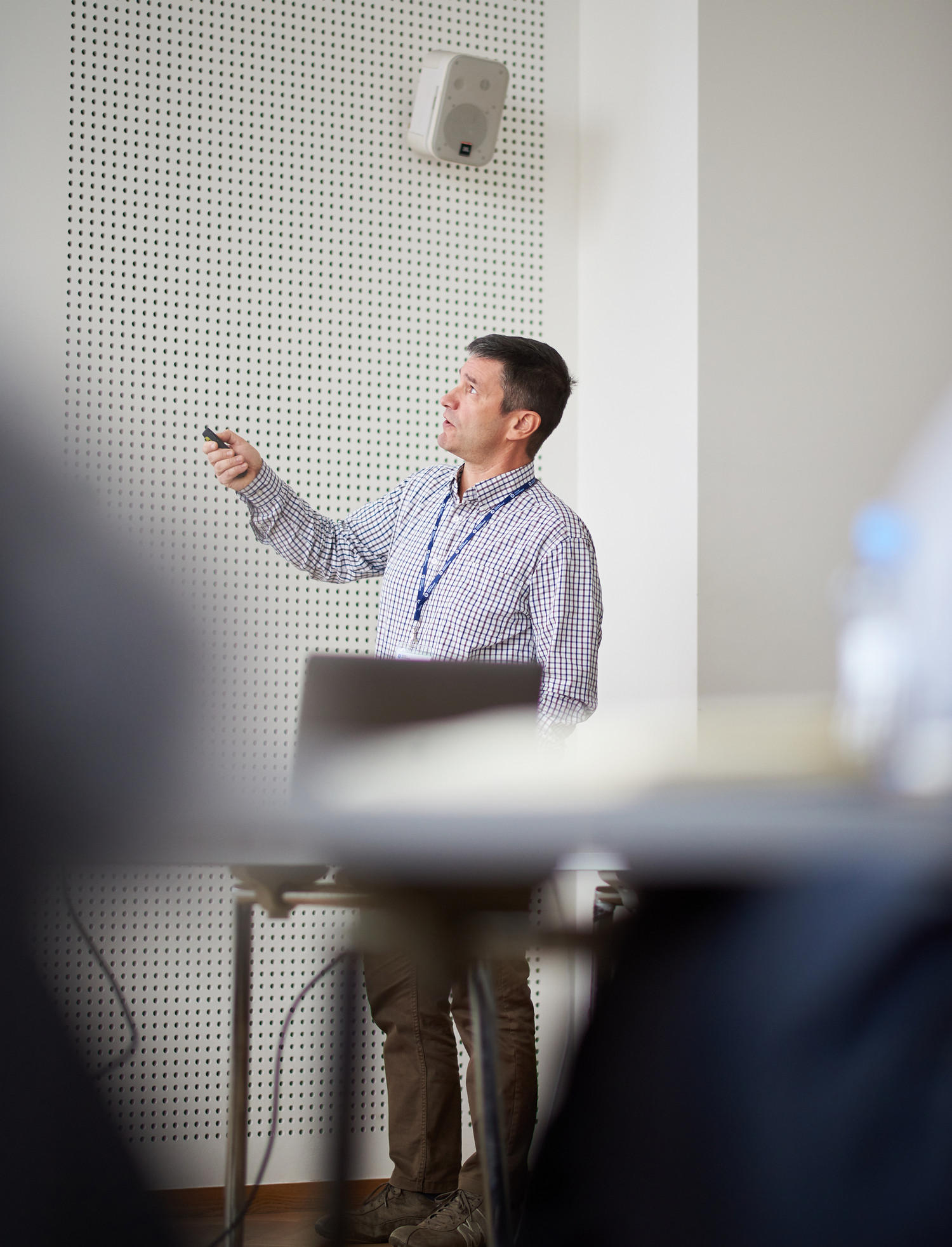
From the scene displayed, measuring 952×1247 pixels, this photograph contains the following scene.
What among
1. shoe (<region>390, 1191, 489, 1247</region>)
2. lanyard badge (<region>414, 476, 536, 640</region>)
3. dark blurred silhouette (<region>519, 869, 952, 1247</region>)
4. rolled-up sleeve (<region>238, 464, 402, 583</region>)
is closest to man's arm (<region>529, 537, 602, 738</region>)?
lanyard badge (<region>414, 476, 536, 640</region>)

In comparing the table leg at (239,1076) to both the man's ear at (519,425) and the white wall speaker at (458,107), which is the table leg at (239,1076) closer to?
the man's ear at (519,425)

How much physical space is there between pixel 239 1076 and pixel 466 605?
1161 mm

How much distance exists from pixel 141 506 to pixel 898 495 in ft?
7.70

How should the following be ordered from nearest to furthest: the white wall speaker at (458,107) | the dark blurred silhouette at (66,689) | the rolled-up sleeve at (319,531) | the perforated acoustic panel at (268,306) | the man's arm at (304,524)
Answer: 1. the dark blurred silhouette at (66,689)
2. the man's arm at (304,524)
3. the rolled-up sleeve at (319,531)
4. the perforated acoustic panel at (268,306)
5. the white wall speaker at (458,107)

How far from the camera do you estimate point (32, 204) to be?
279cm

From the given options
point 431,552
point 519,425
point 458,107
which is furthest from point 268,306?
point 431,552

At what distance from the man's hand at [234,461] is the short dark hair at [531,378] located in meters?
0.59

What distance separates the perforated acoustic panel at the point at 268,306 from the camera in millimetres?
2807

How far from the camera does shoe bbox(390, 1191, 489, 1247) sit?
2.16 m

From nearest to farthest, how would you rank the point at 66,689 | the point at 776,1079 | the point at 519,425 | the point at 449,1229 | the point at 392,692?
1. the point at 66,689
2. the point at 776,1079
3. the point at 392,692
4. the point at 449,1229
5. the point at 519,425

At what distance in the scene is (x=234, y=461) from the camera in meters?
2.36

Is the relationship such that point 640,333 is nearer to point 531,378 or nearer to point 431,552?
point 531,378

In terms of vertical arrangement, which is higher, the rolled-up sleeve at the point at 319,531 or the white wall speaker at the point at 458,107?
the white wall speaker at the point at 458,107

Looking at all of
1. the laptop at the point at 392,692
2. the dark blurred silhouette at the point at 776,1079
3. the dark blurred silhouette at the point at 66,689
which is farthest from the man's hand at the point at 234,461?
the dark blurred silhouette at the point at 66,689
